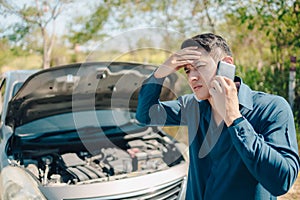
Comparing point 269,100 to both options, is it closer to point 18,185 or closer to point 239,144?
point 239,144

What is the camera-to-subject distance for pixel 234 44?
918cm

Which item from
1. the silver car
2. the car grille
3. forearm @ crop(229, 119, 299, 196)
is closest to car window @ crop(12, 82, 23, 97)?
the silver car

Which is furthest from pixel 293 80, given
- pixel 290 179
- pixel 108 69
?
pixel 290 179

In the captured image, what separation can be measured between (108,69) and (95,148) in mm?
804

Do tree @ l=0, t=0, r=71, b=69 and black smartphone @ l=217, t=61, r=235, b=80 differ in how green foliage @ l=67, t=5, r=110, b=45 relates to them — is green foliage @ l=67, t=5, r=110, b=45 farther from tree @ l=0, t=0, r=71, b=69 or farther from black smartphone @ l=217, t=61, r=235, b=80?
black smartphone @ l=217, t=61, r=235, b=80

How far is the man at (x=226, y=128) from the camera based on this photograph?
1255 mm

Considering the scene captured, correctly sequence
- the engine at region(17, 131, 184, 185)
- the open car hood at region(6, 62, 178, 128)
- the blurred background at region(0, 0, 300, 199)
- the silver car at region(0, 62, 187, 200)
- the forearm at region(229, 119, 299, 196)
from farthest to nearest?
the blurred background at region(0, 0, 300, 199), the open car hood at region(6, 62, 178, 128), the engine at region(17, 131, 184, 185), the silver car at region(0, 62, 187, 200), the forearm at region(229, 119, 299, 196)

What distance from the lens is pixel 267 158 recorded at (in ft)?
4.01

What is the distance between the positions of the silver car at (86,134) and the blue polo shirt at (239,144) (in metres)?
1.10

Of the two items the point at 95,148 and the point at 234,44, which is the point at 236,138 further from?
the point at 234,44

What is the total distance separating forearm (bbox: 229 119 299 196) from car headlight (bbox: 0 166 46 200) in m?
1.76

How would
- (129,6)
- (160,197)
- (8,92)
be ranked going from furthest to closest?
(129,6) → (8,92) → (160,197)

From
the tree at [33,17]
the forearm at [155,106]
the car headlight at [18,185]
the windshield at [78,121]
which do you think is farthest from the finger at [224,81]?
the tree at [33,17]

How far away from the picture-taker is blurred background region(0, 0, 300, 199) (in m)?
6.02
